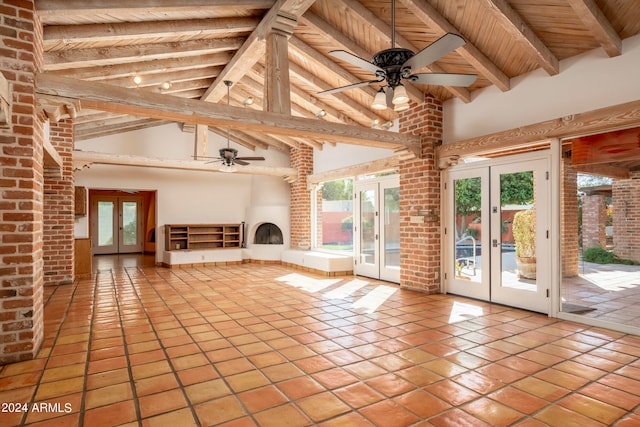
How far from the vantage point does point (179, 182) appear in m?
9.48

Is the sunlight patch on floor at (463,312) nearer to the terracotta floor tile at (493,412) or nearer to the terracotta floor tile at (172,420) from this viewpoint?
the terracotta floor tile at (493,412)

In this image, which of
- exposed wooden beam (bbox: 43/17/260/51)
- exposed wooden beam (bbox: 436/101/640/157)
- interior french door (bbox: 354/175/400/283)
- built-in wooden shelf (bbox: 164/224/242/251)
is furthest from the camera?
built-in wooden shelf (bbox: 164/224/242/251)

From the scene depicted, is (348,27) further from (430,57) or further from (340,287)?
(340,287)

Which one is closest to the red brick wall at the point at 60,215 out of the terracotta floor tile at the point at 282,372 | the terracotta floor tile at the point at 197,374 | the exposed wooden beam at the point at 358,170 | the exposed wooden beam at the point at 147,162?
the exposed wooden beam at the point at 147,162

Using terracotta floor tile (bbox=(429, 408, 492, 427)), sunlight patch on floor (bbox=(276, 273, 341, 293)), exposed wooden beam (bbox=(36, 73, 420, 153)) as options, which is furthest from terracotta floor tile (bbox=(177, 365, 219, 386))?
sunlight patch on floor (bbox=(276, 273, 341, 293))

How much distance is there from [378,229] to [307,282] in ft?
5.70

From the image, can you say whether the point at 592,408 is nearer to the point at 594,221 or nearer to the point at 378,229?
the point at 594,221

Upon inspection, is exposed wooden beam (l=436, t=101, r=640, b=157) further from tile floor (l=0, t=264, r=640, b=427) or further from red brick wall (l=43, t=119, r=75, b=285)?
red brick wall (l=43, t=119, r=75, b=285)

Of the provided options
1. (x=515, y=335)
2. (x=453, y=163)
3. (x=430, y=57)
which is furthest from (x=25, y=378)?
(x=453, y=163)

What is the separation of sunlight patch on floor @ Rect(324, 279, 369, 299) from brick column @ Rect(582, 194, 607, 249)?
320 cm

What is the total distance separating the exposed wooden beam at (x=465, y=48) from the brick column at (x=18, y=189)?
3.45 metres

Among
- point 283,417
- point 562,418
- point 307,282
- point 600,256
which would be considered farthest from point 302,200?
point 562,418

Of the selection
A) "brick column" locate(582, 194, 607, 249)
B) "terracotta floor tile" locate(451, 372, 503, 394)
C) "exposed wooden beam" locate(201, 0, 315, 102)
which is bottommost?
"terracotta floor tile" locate(451, 372, 503, 394)

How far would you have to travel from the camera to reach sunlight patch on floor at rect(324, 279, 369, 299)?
545cm
